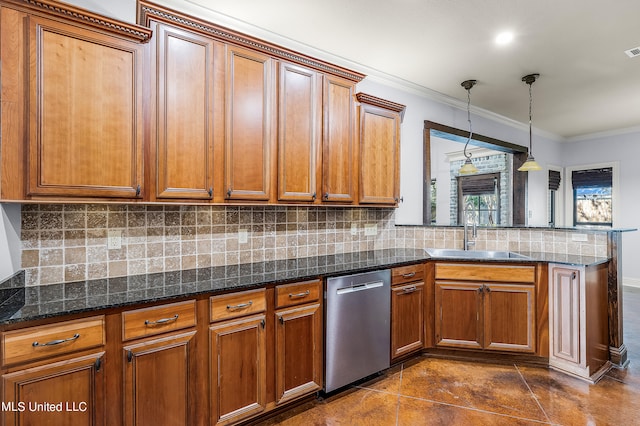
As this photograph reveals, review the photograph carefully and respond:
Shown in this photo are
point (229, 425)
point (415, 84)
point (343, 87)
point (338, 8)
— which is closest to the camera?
point (229, 425)

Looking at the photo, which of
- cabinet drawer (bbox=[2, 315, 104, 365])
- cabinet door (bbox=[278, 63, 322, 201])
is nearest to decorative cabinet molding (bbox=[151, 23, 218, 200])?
cabinet door (bbox=[278, 63, 322, 201])

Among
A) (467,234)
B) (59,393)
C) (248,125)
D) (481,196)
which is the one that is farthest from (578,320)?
(481,196)

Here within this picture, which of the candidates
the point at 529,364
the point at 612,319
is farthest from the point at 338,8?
the point at 612,319

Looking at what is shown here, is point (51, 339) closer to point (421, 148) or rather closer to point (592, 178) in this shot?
point (421, 148)

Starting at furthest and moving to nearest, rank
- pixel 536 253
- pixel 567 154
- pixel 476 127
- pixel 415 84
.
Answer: pixel 567 154 < pixel 476 127 < pixel 415 84 < pixel 536 253

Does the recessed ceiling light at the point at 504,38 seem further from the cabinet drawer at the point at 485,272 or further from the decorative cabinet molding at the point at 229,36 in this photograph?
the cabinet drawer at the point at 485,272

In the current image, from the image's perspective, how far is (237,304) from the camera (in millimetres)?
1863

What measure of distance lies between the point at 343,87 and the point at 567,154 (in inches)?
239

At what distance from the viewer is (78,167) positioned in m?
1.64

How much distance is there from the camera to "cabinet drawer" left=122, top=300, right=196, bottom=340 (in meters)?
1.55

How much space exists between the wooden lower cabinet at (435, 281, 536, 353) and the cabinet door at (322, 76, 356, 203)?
1228 millimetres

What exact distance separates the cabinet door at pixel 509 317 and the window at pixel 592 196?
4.81 m

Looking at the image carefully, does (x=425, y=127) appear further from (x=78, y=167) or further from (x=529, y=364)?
(x=78, y=167)

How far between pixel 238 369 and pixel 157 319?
565 mm
